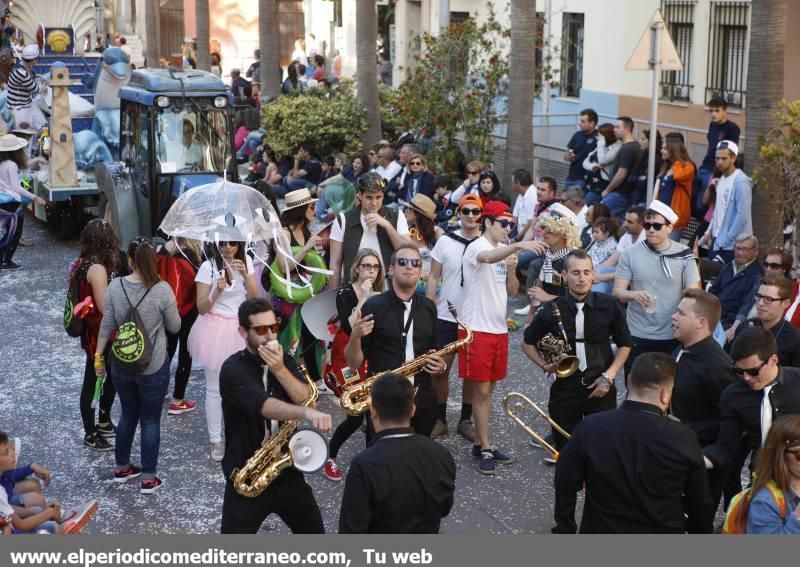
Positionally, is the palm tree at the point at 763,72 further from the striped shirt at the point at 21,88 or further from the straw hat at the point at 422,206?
the striped shirt at the point at 21,88

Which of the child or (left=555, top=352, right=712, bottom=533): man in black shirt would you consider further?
the child

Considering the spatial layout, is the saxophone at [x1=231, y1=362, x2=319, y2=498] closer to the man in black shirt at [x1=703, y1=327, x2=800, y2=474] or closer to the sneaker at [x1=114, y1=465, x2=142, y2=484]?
the man in black shirt at [x1=703, y1=327, x2=800, y2=474]

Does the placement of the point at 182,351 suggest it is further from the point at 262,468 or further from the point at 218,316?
the point at 262,468

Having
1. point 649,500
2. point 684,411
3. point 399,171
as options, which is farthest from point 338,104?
point 649,500

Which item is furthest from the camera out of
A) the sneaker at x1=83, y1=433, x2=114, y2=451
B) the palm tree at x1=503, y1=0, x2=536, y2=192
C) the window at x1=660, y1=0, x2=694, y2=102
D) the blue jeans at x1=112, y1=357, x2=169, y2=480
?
the window at x1=660, y1=0, x2=694, y2=102

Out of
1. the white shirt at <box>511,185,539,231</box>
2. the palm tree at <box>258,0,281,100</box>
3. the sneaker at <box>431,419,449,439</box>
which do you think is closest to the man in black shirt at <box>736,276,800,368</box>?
the sneaker at <box>431,419,449,439</box>

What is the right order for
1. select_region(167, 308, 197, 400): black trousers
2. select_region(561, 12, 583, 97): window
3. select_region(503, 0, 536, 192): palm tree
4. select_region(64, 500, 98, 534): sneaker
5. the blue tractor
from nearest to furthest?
1. select_region(64, 500, 98, 534): sneaker
2. select_region(167, 308, 197, 400): black trousers
3. the blue tractor
4. select_region(503, 0, 536, 192): palm tree
5. select_region(561, 12, 583, 97): window

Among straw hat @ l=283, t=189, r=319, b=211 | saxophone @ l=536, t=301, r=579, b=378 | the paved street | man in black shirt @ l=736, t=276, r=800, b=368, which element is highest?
straw hat @ l=283, t=189, r=319, b=211

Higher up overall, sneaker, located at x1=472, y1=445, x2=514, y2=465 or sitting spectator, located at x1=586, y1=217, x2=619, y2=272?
sitting spectator, located at x1=586, y1=217, x2=619, y2=272

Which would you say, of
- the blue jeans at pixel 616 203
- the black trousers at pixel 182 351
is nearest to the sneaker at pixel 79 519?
the black trousers at pixel 182 351

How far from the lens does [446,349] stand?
7.77 metres

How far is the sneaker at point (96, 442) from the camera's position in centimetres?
885

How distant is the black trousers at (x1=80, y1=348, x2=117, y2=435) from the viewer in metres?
8.69

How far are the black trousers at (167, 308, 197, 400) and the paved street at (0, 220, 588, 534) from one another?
24 centimetres
